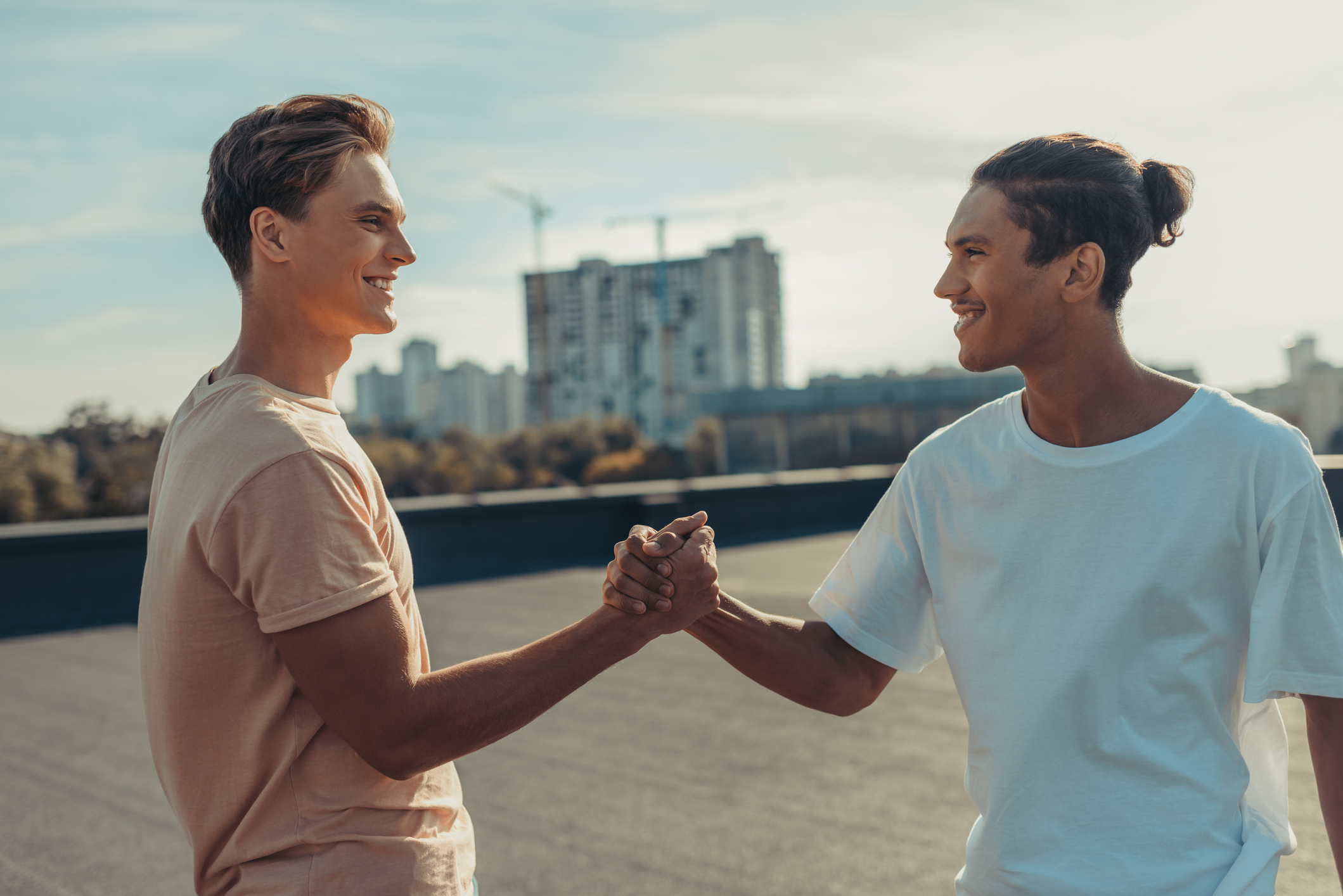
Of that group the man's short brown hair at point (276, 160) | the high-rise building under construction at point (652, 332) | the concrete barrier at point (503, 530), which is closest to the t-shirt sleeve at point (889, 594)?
the man's short brown hair at point (276, 160)

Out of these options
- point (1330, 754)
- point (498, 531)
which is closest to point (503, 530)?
point (498, 531)

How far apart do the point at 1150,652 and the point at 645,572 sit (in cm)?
80

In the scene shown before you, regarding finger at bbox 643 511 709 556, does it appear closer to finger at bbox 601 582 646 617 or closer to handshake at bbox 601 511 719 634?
handshake at bbox 601 511 719 634

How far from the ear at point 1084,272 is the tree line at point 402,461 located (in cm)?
112

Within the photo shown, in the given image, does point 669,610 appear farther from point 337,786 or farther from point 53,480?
point 53,480

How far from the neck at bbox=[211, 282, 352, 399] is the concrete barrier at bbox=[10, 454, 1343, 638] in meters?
4.52

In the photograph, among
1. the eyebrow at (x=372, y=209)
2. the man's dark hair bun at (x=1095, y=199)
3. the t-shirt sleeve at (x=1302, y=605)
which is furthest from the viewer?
the man's dark hair bun at (x=1095, y=199)

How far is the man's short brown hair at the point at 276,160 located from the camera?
1437 millimetres

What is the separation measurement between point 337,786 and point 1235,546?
1284mm

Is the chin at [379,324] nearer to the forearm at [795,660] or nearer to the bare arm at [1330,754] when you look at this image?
the forearm at [795,660]

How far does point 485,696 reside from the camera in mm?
1374

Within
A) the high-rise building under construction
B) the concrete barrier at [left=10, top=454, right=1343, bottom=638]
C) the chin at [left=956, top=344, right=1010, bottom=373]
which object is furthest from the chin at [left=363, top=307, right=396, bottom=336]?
the high-rise building under construction

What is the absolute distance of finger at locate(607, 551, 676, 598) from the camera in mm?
1752

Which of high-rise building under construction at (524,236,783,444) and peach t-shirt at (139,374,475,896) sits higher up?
high-rise building under construction at (524,236,783,444)
